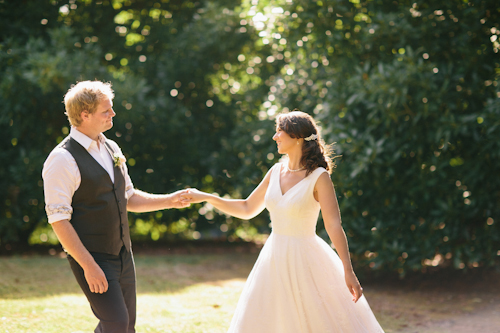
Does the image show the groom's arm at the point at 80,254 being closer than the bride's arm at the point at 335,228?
Yes

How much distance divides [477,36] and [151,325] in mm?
5546

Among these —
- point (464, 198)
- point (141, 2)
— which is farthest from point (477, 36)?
point (141, 2)

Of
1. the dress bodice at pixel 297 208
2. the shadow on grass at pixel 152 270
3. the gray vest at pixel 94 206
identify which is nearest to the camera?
the gray vest at pixel 94 206

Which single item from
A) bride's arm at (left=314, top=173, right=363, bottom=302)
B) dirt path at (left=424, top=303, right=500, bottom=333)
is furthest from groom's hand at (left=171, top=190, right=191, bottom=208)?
dirt path at (left=424, top=303, right=500, bottom=333)

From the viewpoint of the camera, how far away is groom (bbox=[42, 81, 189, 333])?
3020 mm

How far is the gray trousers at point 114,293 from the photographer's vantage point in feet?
10.0

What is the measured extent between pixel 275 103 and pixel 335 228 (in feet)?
16.2

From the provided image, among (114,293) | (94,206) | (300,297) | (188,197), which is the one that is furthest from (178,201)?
(300,297)

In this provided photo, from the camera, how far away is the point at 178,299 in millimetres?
6168

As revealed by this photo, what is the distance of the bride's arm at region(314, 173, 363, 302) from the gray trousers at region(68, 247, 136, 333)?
1.47 meters

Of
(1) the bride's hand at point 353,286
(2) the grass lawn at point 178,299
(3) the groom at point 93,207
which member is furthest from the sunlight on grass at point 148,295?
(1) the bride's hand at point 353,286

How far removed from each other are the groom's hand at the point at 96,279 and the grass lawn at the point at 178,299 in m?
1.99

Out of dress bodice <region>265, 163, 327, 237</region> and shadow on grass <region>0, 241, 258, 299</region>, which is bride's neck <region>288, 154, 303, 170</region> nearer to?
dress bodice <region>265, 163, 327, 237</region>

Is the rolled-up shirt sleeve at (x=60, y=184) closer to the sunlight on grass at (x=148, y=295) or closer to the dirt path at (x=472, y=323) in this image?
the sunlight on grass at (x=148, y=295)
